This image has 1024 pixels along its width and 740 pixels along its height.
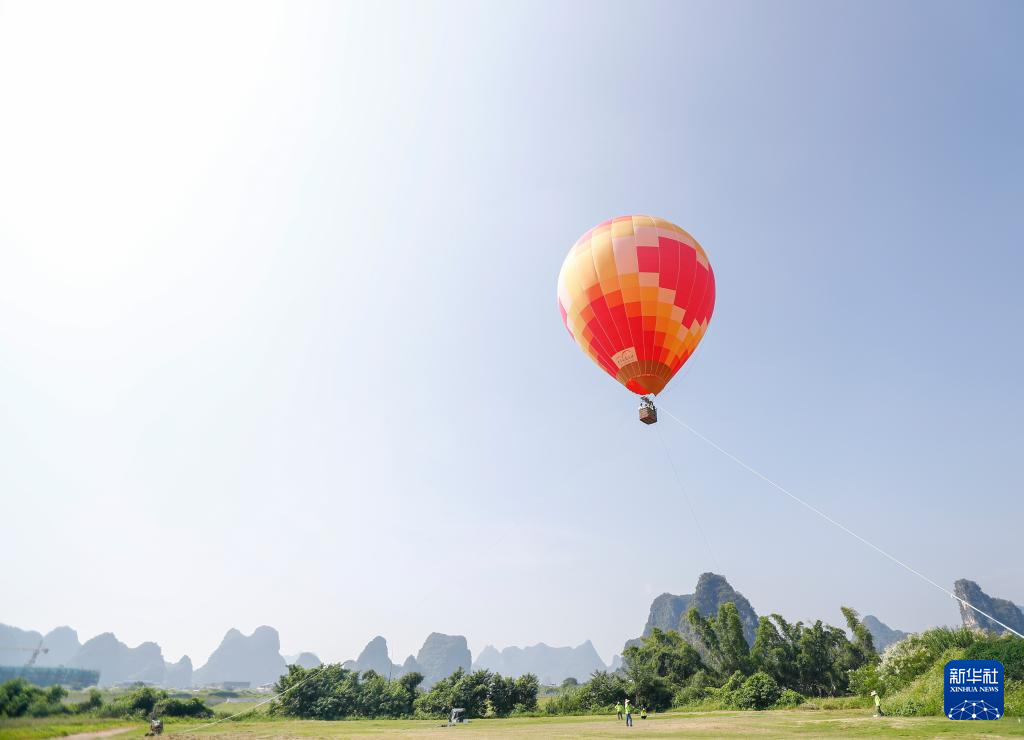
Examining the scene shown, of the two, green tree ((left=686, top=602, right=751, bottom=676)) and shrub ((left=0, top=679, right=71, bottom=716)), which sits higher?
shrub ((left=0, top=679, right=71, bottom=716))

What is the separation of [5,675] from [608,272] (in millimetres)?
16189

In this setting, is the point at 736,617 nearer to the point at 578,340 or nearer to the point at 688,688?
the point at 688,688

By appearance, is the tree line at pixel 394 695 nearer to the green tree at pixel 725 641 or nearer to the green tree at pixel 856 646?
the green tree at pixel 725 641

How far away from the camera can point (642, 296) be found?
16.9 metres

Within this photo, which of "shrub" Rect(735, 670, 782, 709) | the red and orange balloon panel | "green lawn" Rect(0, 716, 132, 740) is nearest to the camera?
"green lawn" Rect(0, 716, 132, 740)

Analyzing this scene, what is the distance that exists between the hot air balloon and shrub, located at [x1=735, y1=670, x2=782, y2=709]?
25139mm

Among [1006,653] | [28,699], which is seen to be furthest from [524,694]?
[28,699]

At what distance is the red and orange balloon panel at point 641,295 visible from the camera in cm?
1686

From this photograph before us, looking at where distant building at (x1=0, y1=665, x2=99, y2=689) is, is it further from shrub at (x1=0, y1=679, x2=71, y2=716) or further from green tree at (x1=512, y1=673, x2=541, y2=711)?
green tree at (x1=512, y1=673, x2=541, y2=711)

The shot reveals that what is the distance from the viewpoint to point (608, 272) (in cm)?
1717

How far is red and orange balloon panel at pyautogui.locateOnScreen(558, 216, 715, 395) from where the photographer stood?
664 inches

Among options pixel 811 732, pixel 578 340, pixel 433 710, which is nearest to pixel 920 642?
pixel 811 732

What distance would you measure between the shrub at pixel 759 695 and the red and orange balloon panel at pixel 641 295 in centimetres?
2572

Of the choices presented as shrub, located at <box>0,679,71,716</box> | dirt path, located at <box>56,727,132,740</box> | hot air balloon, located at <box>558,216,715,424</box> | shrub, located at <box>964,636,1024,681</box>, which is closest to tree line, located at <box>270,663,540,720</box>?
hot air balloon, located at <box>558,216,715,424</box>
